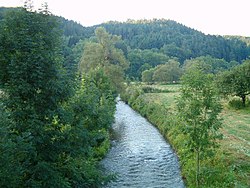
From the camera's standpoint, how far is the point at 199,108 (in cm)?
1877

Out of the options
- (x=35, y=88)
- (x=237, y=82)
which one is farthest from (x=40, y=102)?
(x=237, y=82)

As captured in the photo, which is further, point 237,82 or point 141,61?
point 141,61

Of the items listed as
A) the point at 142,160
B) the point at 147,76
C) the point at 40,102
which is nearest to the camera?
the point at 40,102

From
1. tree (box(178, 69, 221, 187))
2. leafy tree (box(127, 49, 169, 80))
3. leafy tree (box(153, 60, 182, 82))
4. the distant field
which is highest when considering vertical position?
leafy tree (box(127, 49, 169, 80))

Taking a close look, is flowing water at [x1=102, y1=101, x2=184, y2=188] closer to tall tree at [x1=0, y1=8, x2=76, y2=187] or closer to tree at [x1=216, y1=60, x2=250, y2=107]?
tall tree at [x1=0, y1=8, x2=76, y2=187]

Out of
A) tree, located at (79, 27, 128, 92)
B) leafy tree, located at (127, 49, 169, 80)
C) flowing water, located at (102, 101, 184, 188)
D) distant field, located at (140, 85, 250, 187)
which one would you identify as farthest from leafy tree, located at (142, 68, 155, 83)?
flowing water, located at (102, 101, 184, 188)

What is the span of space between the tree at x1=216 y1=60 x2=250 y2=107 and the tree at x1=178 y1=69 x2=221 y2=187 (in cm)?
3099

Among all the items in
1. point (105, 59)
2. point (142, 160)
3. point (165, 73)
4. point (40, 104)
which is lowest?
point (142, 160)

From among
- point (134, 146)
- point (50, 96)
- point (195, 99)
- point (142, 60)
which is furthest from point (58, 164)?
point (142, 60)

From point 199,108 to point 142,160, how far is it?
12286 mm

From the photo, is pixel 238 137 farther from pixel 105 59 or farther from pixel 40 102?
pixel 105 59

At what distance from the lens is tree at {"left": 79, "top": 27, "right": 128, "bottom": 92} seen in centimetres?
5781

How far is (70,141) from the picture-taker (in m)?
14.6

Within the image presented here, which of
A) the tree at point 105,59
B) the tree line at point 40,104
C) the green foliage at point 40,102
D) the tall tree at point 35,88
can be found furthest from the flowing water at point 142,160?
the tree at point 105,59
